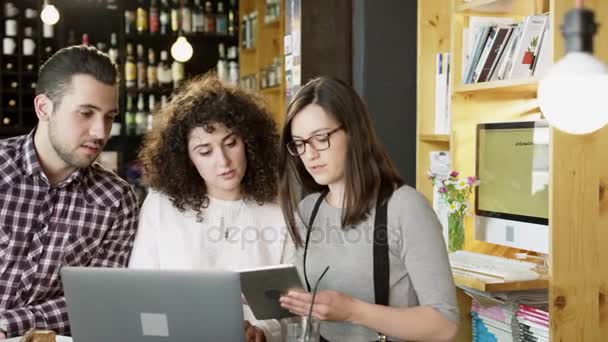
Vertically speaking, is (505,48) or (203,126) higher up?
(505,48)

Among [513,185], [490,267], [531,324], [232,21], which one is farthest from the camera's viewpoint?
[232,21]

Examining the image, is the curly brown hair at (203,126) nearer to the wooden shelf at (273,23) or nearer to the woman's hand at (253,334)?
the woman's hand at (253,334)

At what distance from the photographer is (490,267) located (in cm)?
286

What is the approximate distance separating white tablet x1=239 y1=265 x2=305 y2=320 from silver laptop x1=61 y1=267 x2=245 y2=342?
0.07m

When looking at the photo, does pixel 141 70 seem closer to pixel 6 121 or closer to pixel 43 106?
pixel 6 121

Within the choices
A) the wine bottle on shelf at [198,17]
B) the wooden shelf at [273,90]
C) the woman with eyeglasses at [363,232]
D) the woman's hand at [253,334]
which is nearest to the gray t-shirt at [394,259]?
the woman with eyeglasses at [363,232]

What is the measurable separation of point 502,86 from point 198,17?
4.52 meters

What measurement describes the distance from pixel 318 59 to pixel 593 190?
158 centimetres

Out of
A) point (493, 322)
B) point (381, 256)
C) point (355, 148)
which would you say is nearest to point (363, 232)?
point (381, 256)

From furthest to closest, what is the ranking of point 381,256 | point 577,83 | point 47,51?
1. point 47,51
2. point 381,256
3. point 577,83

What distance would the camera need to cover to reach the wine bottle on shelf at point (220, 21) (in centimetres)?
706

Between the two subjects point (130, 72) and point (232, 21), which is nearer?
point (130, 72)

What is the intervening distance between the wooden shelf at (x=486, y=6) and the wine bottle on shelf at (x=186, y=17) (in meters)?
4.12

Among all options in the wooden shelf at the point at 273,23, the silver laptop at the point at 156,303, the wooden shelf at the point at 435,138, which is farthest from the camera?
the wooden shelf at the point at 273,23
